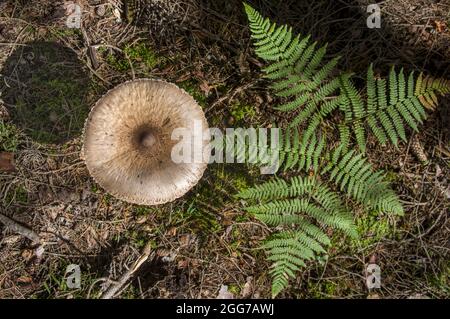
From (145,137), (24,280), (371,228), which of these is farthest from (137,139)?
(371,228)

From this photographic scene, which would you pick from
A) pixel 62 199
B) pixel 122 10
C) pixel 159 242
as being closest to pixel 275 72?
pixel 122 10

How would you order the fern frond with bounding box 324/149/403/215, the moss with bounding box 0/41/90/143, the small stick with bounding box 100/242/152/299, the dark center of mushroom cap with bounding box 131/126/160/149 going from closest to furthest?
1. the dark center of mushroom cap with bounding box 131/126/160/149
2. the fern frond with bounding box 324/149/403/215
3. the small stick with bounding box 100/242/152/299
4. the moss with bounding box 0/41/90/143

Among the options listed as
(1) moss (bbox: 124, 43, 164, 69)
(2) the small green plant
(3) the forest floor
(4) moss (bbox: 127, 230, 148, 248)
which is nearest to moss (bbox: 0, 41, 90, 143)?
(3) the forest floor

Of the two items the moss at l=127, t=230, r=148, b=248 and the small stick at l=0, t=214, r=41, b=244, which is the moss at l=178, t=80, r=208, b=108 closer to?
the moss at l=127, t=230, r=148, b=248

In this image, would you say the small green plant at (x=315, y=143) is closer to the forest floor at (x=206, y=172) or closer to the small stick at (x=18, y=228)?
the forest floor at (x=206, y=172)

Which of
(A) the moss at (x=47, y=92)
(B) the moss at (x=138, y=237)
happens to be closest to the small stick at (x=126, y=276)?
(B) the moss at (x=138, y=237)

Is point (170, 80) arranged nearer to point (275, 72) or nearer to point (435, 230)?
point (275, 72)
